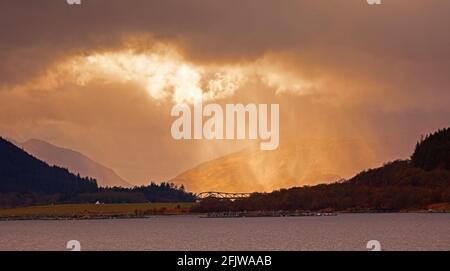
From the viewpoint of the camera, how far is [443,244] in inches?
6265
